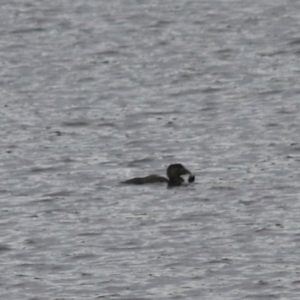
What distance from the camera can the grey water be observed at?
11820 millimetres

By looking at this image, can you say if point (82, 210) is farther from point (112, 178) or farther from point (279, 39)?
point (279, 39)

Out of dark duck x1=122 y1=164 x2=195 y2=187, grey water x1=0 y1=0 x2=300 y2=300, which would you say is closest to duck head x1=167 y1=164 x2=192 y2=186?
dark duck x1=122 y1=164 x2=195 y2=187

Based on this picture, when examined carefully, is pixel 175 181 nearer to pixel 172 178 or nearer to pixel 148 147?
pixel 172 178

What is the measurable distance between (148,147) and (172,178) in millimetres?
1563

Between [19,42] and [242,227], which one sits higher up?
[19,42]

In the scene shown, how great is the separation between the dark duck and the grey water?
0.28 feet

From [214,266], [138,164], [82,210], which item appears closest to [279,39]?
[138,164]

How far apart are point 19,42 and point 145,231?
929 cm

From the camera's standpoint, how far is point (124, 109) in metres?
17.5

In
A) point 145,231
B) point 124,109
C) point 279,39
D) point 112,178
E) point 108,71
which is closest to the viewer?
point 145,231

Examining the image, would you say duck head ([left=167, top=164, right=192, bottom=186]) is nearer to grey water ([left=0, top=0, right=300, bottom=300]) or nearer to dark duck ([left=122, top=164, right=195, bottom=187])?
dark duck ([left=122, top=164, right=195, bottom=187])

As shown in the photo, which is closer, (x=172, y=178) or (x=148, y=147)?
(x=172, y=178)

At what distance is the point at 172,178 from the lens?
14.3m

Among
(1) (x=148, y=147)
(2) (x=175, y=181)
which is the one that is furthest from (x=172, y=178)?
(1) (x=148, y=147)
